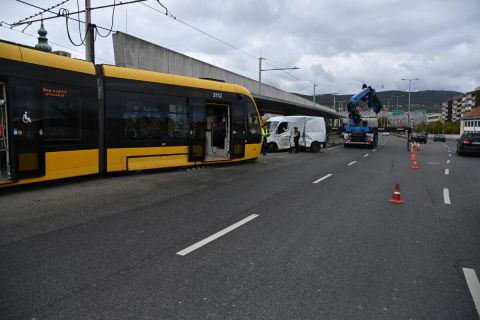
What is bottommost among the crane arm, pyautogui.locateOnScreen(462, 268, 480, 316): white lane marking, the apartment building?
pyautogui.locateOnScreen(462, 268, 480, 316): white lane marking

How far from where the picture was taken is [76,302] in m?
3.40

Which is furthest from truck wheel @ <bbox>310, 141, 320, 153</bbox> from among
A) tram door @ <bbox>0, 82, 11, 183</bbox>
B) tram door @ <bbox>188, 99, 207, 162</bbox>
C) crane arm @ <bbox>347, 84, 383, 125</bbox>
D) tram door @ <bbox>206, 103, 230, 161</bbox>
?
tram door @ <bbox>0, 82, 11, 183</bbox>

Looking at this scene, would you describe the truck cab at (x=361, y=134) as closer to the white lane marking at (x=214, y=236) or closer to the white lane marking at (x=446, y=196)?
the white lane marking at (x=446, y=196)

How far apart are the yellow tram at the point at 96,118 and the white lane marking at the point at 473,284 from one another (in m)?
8.87

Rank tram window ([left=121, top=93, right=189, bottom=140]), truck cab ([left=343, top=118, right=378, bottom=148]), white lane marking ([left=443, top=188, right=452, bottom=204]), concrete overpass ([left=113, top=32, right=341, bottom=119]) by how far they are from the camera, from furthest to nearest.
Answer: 1. truck cab ([left=343, top=118, right=378, bottom=148])
2. concrete overpass ([left=113, top=32, right=341, bottom=119])
3. tram window ([left=121, top=93, right=189, bottom=140])
4. white lane marking ([left=443, top=188, right=452, bottom=204])

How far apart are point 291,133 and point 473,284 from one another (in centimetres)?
2088

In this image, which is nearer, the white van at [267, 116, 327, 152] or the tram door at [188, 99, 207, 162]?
the tram door at [188, 99, 207, 162]

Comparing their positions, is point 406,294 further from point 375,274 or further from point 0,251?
point 0,251

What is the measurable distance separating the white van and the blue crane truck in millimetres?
6392

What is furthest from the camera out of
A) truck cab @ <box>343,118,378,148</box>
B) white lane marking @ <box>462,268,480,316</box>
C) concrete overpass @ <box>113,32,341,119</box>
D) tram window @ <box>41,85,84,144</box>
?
truck cab @ <box>343,118,378,148</box>

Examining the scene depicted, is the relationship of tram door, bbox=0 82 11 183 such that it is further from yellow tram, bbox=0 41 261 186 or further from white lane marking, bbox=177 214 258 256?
white lane marking, bbox=177 214 258 256

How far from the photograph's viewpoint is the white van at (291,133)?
80.7 ft

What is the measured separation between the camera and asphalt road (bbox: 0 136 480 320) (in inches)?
134

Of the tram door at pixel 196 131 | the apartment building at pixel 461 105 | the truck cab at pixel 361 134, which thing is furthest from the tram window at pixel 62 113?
the apartment building at pixel 461 105
